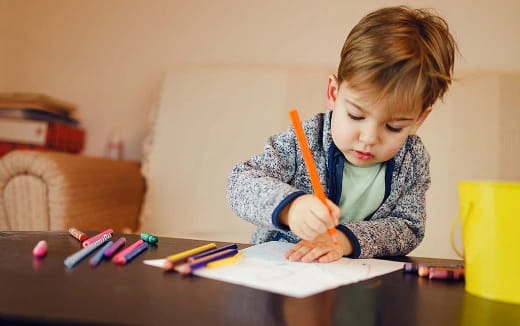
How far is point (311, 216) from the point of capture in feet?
1.82

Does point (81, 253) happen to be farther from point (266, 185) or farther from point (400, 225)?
point (400, 225)

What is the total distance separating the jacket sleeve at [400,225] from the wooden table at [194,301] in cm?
16

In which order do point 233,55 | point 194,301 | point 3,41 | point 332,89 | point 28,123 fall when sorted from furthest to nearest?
point 3,41
point 233,55
point 28,123
point 332,89
point 194,301

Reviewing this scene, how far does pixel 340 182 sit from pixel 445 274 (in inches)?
12.3

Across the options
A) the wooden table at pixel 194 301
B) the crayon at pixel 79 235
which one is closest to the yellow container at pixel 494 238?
the wooden table at pixel 194 301

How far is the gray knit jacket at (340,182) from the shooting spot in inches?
27.9

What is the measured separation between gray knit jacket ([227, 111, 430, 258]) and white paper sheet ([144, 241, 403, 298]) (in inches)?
2.6

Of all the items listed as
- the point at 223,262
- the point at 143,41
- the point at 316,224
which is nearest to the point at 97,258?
the point at 223,262

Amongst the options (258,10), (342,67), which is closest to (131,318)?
(342,67)

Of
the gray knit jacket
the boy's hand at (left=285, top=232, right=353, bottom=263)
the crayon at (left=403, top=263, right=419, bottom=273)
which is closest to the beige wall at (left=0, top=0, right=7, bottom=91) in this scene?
the gray knit jacket

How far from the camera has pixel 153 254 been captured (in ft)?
1.94

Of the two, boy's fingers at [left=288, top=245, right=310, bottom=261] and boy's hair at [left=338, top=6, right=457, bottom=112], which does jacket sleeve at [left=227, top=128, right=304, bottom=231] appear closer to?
boy's fingers at [left=288, top=245, right=310, bottom=261]

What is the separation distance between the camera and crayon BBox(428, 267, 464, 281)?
563mm

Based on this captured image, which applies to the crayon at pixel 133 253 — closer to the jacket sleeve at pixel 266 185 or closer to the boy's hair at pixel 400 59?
the jacket sleeve at pixel 266 185
